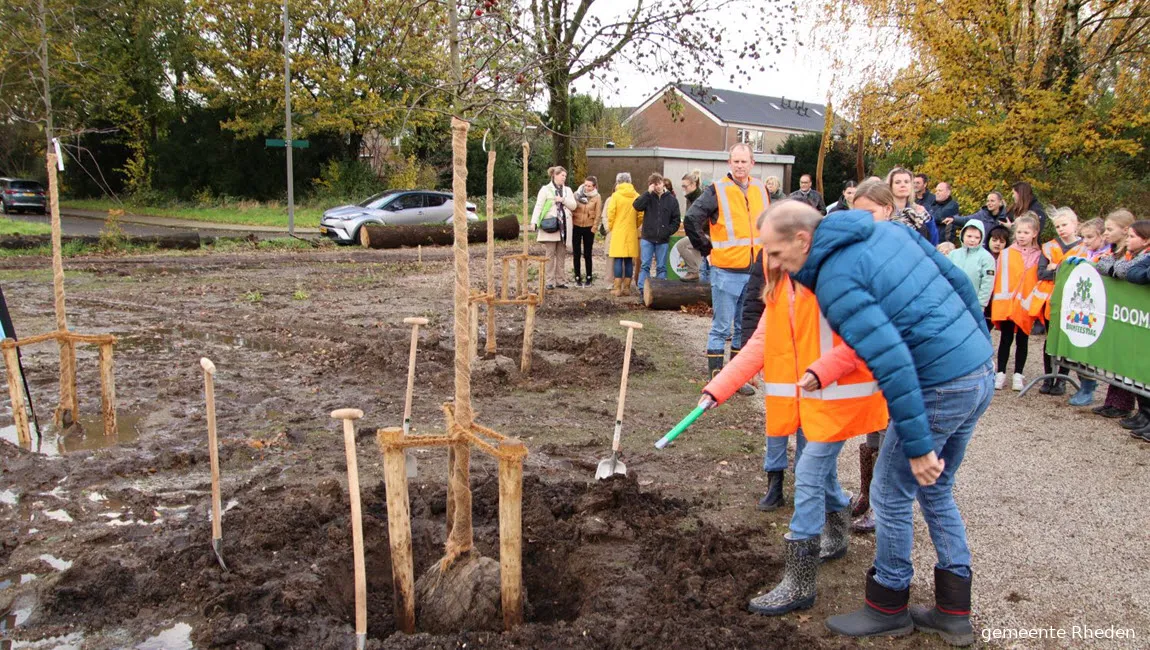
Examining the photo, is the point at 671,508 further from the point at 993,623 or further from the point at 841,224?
the point at 841,224

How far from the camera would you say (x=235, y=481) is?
17.9 ft

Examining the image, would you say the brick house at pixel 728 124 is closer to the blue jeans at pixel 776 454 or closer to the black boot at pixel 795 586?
the blue jeans at pixel 776 454

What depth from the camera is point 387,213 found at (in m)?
23.9

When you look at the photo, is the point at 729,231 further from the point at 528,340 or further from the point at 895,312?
the point at 895,312

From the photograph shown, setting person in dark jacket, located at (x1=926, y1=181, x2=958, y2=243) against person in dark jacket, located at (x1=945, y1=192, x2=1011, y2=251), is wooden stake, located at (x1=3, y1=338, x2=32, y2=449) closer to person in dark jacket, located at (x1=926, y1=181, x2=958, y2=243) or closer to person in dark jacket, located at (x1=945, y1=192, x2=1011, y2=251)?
person in dark jacket, located at (x1=926, y1=181, x2=958, y2=243)

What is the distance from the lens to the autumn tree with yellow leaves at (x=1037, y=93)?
14922 mm

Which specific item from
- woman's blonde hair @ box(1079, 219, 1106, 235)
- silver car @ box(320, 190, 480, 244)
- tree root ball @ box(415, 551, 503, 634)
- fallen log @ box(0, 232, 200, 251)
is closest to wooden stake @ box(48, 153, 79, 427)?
tree root ball @ box(415, 551, 503, 634)

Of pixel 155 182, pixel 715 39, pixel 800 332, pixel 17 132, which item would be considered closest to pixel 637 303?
pixel 715 39

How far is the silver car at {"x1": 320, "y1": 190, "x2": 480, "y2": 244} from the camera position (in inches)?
907

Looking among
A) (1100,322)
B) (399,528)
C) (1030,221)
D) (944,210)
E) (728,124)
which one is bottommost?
(399,528)

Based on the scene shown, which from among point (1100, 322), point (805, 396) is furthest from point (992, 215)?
point (805, 396)

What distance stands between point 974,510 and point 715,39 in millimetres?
12577

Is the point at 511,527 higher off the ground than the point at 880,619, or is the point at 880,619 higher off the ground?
the point at 511,527

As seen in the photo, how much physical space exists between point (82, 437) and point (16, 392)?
1.94 ft
